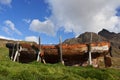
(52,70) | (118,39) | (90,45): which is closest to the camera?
(52,70)

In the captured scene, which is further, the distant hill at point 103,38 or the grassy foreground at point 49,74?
the distant hill at point 103,38

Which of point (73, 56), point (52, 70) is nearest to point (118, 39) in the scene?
point (73, 56)

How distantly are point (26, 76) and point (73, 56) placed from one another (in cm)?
1717

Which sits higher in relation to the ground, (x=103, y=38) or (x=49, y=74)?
(x=103, y=38)

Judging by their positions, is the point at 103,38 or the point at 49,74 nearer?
the point at 49,74

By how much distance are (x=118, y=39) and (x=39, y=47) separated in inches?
3710

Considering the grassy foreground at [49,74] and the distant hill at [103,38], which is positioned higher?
the distant hill at [103,38]

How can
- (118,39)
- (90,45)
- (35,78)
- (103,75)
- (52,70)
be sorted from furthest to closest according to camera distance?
(118,39) → (90,45) → (52,70) → (103,75) → (35,78)

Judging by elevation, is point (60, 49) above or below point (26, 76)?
above

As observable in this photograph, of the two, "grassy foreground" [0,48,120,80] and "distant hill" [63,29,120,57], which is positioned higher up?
"distant hill" [63,29,120,57]

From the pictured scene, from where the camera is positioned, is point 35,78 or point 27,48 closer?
point 35,78

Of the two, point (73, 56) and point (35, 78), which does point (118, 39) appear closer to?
point (73, 56)

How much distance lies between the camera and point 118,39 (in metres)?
127

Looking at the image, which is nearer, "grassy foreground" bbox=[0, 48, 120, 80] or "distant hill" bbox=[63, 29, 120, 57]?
"grassy foreground" bbox=[0, 48, 120, 80]
